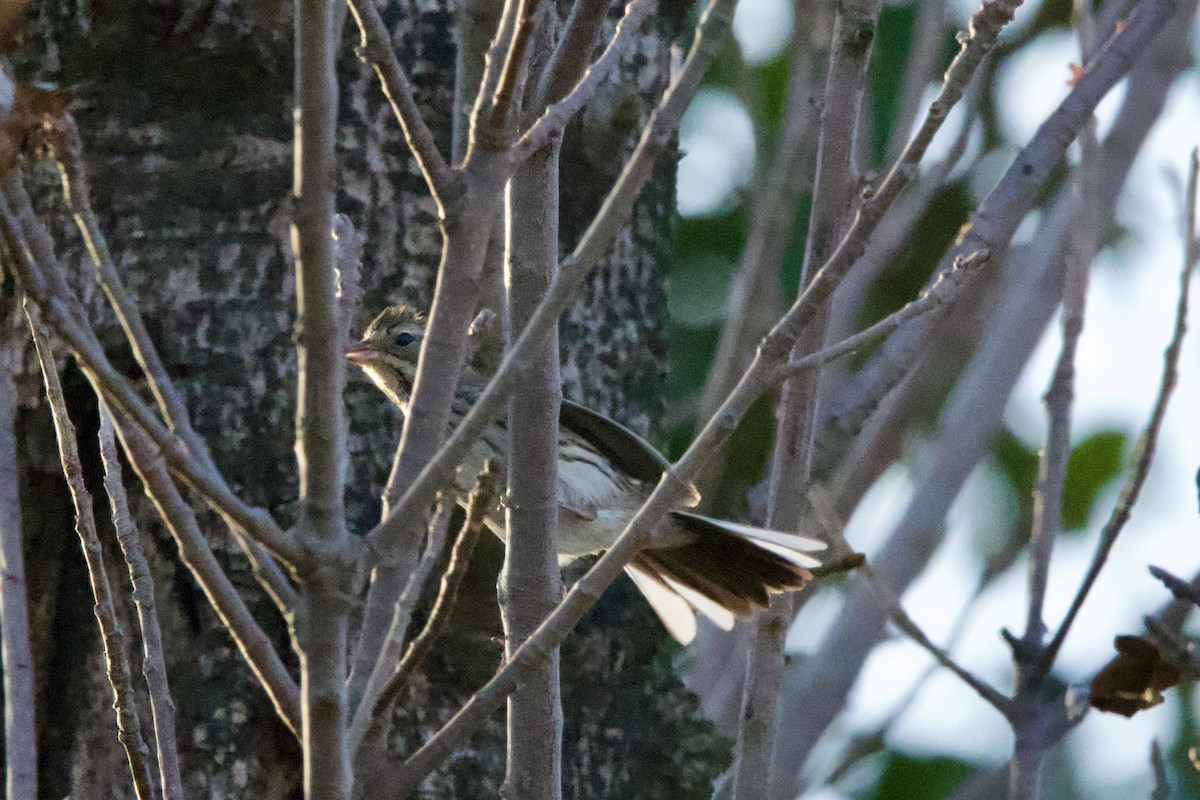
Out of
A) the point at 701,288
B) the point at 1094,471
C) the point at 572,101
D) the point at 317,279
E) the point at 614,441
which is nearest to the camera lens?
the point at 317,279

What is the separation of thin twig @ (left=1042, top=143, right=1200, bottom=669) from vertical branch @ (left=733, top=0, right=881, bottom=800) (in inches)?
26.1

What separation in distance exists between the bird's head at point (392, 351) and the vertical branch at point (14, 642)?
1142 millimetres

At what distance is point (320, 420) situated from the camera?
1.20 meters

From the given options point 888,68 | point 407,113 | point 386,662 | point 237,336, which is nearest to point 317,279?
point 407,113

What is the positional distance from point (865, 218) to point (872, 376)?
3.63 ft

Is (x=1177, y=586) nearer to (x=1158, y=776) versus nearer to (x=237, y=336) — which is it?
(x=1158, y=776)

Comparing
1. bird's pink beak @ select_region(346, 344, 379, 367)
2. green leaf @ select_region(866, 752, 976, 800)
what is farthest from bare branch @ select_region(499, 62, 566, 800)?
green leaf @ select_region(866, 752, 976, 800)

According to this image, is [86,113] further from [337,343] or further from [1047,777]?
[1047,777]

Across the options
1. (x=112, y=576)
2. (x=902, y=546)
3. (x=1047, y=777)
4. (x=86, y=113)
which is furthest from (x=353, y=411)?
(x=1047, y=777)

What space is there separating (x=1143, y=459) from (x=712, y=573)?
2.97ft

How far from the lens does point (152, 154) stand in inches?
97.2

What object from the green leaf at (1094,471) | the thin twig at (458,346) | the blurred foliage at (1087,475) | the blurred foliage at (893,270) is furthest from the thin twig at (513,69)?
the green leaf at (1094,471)

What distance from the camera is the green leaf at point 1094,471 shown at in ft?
16.3

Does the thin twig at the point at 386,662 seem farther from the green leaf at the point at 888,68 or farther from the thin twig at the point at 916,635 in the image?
the green leaf at the point at 888,68
